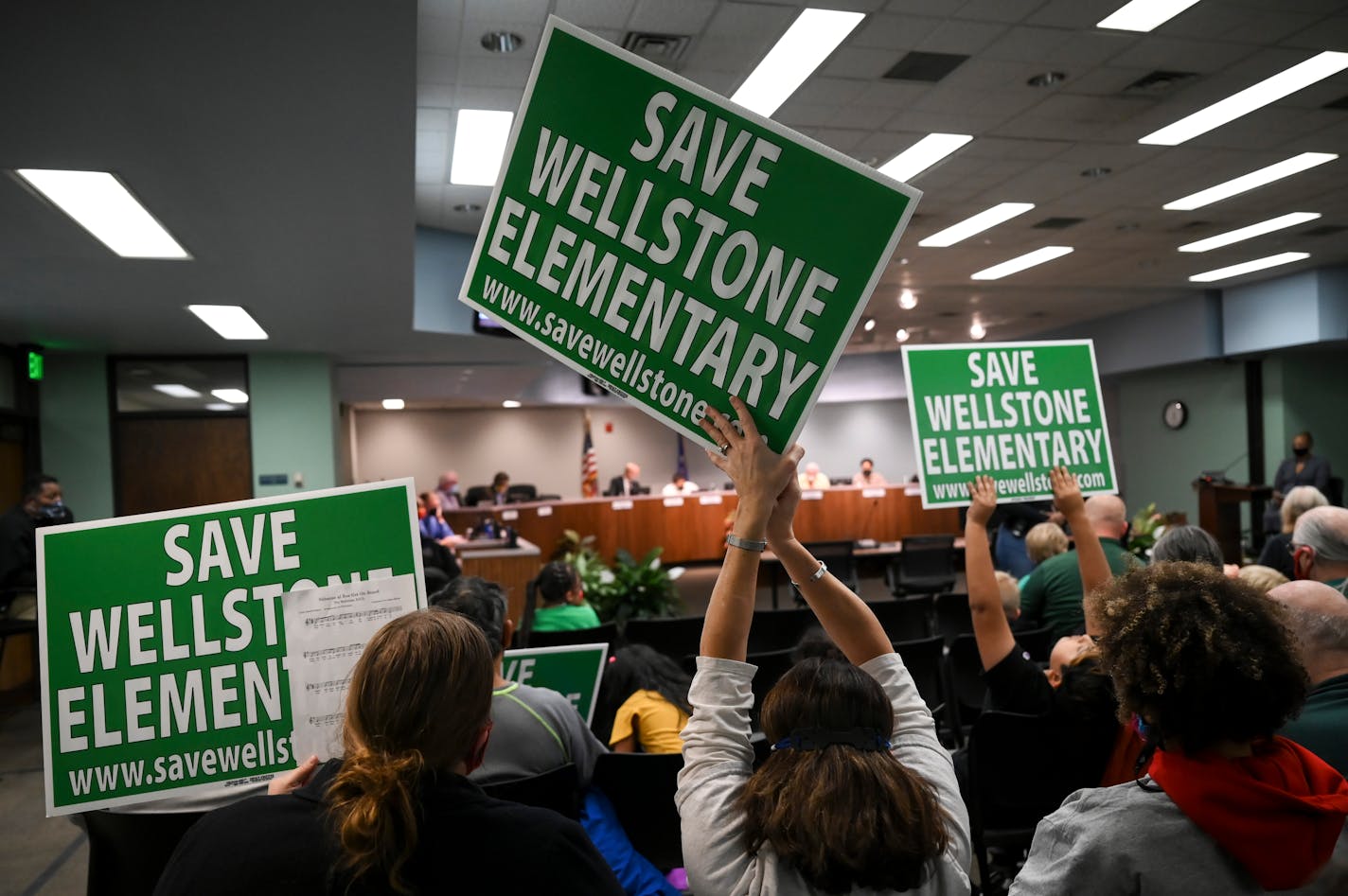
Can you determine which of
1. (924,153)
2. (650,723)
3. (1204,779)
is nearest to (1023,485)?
(650,723)

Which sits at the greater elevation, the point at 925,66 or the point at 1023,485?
the point at 925,66

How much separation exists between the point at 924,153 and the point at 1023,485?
4053mm

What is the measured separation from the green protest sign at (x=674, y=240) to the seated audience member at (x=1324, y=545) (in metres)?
2.36

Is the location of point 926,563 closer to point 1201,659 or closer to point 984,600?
point 984,600

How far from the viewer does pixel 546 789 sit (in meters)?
1.99

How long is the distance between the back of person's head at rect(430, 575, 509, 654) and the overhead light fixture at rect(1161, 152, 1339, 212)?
7068 millimetres

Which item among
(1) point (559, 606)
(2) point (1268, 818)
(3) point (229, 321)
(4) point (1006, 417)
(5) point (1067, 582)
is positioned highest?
(3) point (229, 321)

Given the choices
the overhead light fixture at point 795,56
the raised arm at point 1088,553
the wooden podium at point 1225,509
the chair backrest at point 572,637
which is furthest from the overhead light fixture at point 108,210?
the wooden podium at point 1225,509

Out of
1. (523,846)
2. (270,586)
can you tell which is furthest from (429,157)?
(523,846)

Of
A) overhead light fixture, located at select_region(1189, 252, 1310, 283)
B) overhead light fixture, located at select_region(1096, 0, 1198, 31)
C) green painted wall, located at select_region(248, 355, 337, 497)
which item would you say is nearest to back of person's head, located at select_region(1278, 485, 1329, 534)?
overhead light fixture, located at select_region(1096, 0, 1198, 31)

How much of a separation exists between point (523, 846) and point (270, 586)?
101cm

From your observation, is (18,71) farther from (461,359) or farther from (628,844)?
(461,359)

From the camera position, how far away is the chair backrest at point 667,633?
4289mm

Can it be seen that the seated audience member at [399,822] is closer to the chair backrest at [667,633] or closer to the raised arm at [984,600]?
the raised arm at [984,600]
